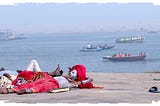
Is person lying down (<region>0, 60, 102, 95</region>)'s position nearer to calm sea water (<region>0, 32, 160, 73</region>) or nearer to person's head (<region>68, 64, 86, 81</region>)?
person's head (<region>68, 64, 86, 81</region>)

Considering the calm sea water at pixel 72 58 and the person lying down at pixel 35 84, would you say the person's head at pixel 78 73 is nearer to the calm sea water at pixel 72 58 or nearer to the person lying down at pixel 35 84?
the person lying down at pixel 35 84

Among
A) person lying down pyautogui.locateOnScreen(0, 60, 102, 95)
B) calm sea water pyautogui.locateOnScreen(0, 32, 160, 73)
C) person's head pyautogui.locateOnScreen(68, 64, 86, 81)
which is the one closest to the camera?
person lying down pyautogui.locateOnScreen(0, 60, 102, 95)

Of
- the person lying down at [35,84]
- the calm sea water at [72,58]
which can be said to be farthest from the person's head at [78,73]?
the calm sea water at [72,58]

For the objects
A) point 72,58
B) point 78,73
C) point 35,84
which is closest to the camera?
point 35,84

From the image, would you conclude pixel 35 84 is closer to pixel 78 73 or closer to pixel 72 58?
pixel 78 73

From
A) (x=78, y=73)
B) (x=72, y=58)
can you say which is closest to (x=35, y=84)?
(x=78, y=73)

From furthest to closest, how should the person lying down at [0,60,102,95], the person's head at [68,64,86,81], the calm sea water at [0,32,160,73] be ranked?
the calm sea water at [0,32,160,73] < the person's head at [68,64,86,81] < the person lying down at [0,60,102,95]

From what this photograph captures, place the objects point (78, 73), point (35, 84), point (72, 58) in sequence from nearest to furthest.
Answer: point (35, 84) < point (78, 73) < point (72, 58)

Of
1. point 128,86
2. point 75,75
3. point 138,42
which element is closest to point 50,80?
point 75,75

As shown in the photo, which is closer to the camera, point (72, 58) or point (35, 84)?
point (35, 84)

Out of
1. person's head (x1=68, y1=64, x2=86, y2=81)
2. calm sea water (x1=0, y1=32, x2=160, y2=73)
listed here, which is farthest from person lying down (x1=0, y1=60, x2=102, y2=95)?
calm sea water (x1=0, y1=32, x2=160, y2=73)

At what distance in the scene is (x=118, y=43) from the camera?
106 m

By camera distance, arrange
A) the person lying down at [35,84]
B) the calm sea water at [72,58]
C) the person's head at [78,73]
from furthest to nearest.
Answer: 1. the calm sea water at [72,58]
2. the person's head at [78,73]
3. the person lying down at [35,84]

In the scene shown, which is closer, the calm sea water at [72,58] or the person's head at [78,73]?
the person's head at [78,73]
